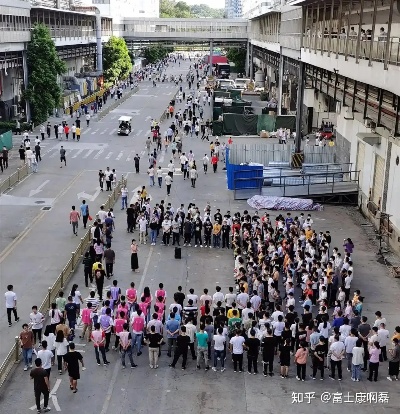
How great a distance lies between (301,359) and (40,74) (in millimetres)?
43062

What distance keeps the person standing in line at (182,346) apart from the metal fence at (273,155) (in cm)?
2163

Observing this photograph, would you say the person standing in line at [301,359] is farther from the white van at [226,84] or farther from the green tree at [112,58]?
the green tree at [112,58]

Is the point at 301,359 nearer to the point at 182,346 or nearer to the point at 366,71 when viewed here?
the point at 182,346

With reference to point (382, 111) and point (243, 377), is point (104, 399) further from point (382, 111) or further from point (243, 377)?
point (382, 111)

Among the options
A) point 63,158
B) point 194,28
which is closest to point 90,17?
point 194,28

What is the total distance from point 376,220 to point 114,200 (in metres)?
12.4

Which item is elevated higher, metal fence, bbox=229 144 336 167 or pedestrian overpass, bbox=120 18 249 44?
pedestrian overpass, bbox=120 18 249 44

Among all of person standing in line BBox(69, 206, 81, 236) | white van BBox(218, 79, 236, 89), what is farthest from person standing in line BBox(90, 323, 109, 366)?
white van BBox(218, 79, 236, 89)

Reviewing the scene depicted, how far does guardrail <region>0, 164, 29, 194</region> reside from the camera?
3150cm

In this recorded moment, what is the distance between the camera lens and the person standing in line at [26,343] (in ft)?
47.4

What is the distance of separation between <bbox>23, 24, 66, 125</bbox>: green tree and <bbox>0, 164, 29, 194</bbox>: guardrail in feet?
58.8

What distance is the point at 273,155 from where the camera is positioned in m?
37.3

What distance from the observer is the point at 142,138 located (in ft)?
160

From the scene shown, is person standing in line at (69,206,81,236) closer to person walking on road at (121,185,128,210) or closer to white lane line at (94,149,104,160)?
person walking on road at (121,185,128,210)
